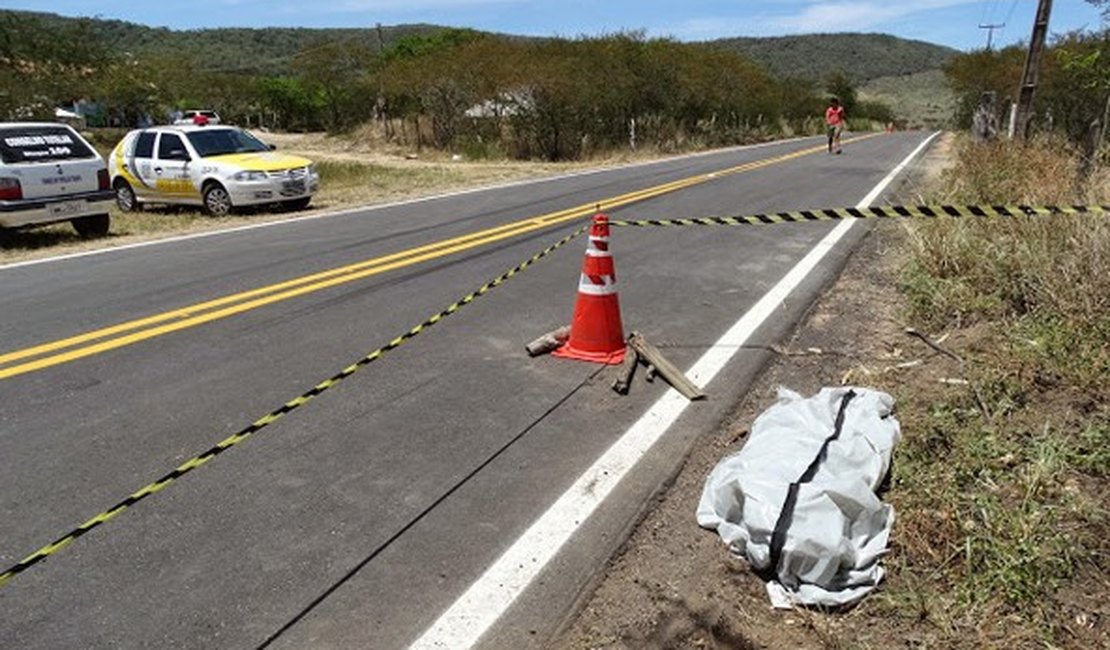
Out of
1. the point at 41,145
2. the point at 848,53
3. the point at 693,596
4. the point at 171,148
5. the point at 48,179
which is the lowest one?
the point at 693,596

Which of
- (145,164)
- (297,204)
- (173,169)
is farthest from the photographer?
(145,164)

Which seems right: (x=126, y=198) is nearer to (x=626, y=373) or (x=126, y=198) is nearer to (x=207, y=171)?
(x=207, y=171)

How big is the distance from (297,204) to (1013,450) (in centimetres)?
1312

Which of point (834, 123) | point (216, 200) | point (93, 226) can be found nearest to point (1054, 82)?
point (834, 123)

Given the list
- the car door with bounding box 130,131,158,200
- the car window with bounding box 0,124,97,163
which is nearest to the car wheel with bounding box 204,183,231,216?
the car door with bounding box 130,131,158,200

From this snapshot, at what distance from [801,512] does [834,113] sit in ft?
88.9

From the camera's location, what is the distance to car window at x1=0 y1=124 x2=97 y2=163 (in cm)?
1073

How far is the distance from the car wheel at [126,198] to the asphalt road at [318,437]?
282 inches

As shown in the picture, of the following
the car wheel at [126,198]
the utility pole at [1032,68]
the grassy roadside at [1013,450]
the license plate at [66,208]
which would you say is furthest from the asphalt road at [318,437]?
the utility pole at [1032,68]

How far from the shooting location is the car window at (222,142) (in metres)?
14.4

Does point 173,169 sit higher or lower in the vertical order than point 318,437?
higher

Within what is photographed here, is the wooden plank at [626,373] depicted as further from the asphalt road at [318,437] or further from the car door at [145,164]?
the car door at [145,164]

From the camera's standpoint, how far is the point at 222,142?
1470cm

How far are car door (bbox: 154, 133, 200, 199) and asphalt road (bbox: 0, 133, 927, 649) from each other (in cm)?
572
